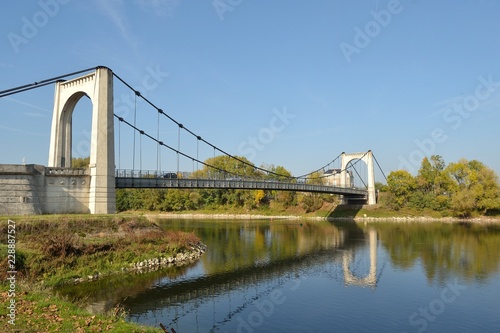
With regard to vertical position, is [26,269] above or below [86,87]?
below

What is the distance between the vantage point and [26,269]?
719 inches

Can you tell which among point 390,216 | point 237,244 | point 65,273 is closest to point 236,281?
point 65,273

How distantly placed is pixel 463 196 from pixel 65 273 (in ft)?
197

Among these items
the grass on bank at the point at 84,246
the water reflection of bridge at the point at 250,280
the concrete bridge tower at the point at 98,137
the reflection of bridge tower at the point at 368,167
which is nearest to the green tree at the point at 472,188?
the reflection of bridge tower at the point at 368,167

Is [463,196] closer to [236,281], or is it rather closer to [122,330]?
[236,281]

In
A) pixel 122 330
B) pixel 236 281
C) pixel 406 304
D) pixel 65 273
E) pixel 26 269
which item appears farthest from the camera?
pixel 236 281

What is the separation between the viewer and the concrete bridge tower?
92.9 ft

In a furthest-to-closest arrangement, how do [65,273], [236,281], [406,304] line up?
[236,281]
[65,273]
[406,304]

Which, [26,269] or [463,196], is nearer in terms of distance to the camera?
[26,269]

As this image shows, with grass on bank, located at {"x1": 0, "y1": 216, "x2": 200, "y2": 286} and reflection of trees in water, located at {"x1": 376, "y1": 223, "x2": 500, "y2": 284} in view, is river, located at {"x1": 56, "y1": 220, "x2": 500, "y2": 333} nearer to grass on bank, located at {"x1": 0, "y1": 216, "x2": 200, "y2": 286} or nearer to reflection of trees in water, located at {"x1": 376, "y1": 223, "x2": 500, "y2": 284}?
reflection of trees in water, located at {"x1": 376, "y1": 223, "x2": 500, "y2": 284}

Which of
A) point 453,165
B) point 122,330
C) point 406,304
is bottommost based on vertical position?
point 406,304

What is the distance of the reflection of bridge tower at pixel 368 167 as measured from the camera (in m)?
73.8

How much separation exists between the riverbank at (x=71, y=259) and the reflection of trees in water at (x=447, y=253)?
1533 cm

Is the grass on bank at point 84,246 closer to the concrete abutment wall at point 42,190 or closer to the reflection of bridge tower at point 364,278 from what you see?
the concrete abutment wall at point 42,190
